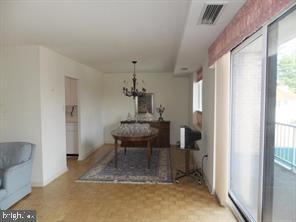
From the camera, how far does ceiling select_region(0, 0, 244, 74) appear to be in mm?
2148

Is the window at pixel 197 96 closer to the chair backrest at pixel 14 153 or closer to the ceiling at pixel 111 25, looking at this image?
the ceiling at pixel 111 25

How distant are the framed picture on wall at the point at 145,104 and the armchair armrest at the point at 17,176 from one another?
173 inches

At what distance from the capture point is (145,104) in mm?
7418

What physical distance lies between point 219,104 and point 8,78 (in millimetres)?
3446

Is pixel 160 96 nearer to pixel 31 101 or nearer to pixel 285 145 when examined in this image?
pixel 31 101

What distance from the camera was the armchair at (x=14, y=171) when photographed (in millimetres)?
2881

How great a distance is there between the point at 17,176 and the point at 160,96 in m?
5.05

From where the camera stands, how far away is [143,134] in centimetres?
482

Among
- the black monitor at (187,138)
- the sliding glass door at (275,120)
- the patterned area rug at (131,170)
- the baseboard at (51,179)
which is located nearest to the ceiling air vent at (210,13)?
the sliding glass door at (275,120)

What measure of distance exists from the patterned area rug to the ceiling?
2.30 meters

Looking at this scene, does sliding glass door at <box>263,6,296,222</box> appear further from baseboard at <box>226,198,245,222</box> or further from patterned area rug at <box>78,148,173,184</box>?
patterned area rug at <box>78,148,173,184</box>

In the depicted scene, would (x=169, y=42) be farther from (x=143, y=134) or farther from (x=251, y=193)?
(x=251, y=193)

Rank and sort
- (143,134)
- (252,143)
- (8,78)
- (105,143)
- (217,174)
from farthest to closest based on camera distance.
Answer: (105,143) → (143,134) → (8,78) → (217,174) → (252,143)

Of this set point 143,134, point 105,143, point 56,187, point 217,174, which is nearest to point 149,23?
point 217,174
